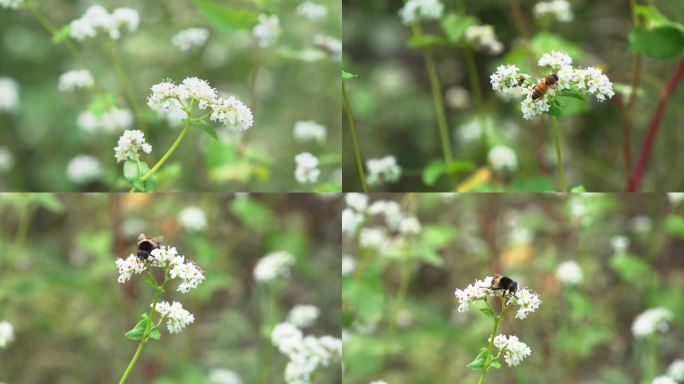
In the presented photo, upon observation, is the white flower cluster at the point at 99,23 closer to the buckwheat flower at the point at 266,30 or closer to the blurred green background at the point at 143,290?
the buckwheat flower at the point at 266,30

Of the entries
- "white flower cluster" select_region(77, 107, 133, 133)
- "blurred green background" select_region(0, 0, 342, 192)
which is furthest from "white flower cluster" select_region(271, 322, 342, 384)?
"blurred green background" select_region(0, 0, 342, 192)

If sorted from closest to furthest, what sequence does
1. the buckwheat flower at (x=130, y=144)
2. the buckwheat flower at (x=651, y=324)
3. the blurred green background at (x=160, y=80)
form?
the buckwheat flower at (x=130, y=144), the buckwheat flower at (x=651, y=324), the blurred green background at (x=160, y=80)

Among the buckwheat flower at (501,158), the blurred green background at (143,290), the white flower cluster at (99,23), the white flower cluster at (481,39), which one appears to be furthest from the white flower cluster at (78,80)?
the buckwheat flower at (501,158)

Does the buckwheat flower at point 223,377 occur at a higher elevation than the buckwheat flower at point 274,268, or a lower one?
lower

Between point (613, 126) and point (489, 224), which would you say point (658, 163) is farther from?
point (489, 224)

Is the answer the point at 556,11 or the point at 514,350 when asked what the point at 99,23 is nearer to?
the point at 556,11

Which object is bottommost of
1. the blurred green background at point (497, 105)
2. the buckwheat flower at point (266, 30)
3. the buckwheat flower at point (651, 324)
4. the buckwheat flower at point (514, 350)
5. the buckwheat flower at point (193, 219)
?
the buckwheat flower at point (514, 350)
